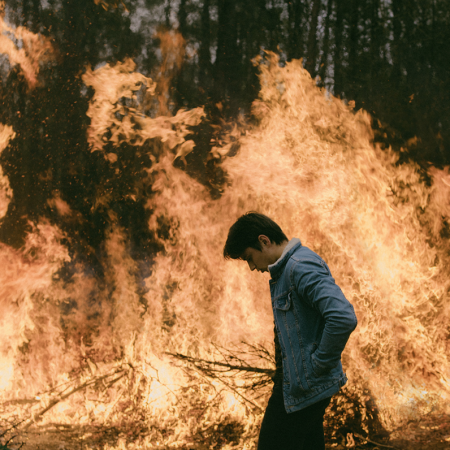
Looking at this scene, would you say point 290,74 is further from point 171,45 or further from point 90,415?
point 90,415

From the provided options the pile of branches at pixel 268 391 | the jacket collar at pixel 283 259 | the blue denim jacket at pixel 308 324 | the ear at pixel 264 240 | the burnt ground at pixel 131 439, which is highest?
the ear at pixel 264 240

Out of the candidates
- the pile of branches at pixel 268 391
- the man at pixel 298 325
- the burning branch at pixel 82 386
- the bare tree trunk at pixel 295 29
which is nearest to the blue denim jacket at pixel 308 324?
the man at pixel 298 325

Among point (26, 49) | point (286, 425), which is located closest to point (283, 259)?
point (286, 425)

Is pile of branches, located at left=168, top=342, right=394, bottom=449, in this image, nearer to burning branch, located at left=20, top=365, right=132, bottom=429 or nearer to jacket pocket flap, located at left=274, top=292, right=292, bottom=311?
burning branch, located at left=20, top=365, right=132, bottom=429

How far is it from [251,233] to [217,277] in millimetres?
2074

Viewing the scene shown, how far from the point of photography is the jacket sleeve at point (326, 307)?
1293mm

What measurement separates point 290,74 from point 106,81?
199cm

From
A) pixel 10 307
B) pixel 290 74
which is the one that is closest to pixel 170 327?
pixel 10 307

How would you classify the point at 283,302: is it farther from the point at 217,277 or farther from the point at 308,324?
the point at 217,277

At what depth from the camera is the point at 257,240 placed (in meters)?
1.60

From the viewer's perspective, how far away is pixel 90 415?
3.29m

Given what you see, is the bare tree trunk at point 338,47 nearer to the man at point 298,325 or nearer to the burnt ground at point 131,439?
the man at point 298,325

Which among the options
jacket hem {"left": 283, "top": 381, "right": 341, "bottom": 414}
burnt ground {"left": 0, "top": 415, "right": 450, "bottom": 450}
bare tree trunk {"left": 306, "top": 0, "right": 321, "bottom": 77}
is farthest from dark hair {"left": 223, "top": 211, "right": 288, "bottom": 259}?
bare tree trunk {"left": 306, "top": 0, "right": 321, "bottom": 77}

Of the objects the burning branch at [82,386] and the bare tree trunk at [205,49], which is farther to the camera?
the bare tree trunk at [205,49]
